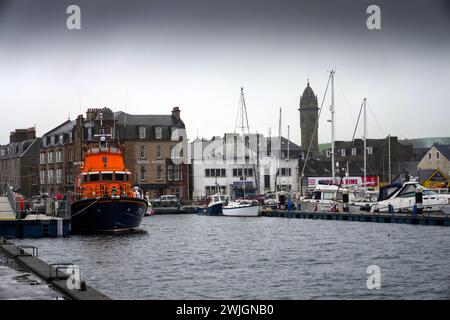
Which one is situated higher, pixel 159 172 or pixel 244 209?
pixel 159 172

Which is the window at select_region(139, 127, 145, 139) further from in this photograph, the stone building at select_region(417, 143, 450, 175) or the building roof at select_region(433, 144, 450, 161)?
the building roof at select_region(433, 144, 450, 161)

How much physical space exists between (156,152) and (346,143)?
149 ft

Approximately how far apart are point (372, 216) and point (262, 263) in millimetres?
38094

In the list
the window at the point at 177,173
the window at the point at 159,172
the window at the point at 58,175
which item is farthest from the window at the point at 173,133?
the window at the point at 58,175

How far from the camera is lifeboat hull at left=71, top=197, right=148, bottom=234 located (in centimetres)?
5528

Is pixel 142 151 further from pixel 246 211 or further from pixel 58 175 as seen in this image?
pixel 246 211

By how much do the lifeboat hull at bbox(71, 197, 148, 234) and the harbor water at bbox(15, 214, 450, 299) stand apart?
1798 millimetres

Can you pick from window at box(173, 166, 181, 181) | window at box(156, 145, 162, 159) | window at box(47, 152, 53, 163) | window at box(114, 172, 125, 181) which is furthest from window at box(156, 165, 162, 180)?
window at box(114, 172, 125, 181)

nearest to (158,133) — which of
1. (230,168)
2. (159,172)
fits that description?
(159,172)

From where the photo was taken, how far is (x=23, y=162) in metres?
132

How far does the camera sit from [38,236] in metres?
51.6

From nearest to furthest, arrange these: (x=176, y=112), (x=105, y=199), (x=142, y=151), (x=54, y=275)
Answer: (x=54, y=275), (x=105, y=199), (x=142, y=151), (x=176, y=112)

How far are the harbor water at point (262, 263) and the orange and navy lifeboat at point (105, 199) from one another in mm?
1875
